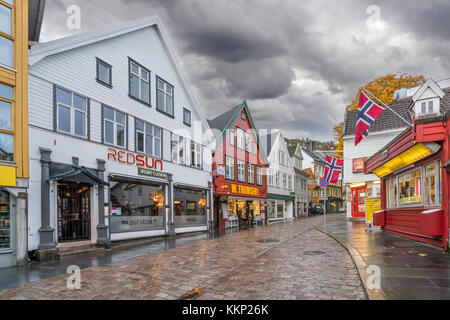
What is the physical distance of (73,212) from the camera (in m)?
13.7

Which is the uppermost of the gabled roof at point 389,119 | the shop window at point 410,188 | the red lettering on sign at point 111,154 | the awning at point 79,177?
the gabled roof at point 389,119

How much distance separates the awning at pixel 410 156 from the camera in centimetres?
1053

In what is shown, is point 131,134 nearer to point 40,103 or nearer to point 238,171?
point 40,103

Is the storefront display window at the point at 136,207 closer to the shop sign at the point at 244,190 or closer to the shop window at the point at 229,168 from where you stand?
the shop window at the point at 229,168

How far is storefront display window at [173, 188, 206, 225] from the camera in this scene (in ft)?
69.5

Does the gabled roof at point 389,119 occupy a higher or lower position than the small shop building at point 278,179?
higher

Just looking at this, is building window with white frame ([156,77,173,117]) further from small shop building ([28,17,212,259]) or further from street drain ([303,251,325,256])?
street drain ([303,251,325,256])

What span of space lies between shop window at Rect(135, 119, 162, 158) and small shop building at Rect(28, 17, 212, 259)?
2.2 inches

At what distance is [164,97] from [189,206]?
7246 millimetres

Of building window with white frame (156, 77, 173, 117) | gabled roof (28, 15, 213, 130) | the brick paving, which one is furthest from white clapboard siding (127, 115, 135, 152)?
the brick paving

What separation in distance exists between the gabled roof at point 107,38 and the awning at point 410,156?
13.1 m

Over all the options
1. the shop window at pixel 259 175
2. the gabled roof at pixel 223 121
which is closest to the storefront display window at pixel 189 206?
the gabled roof at pixel 223 121
